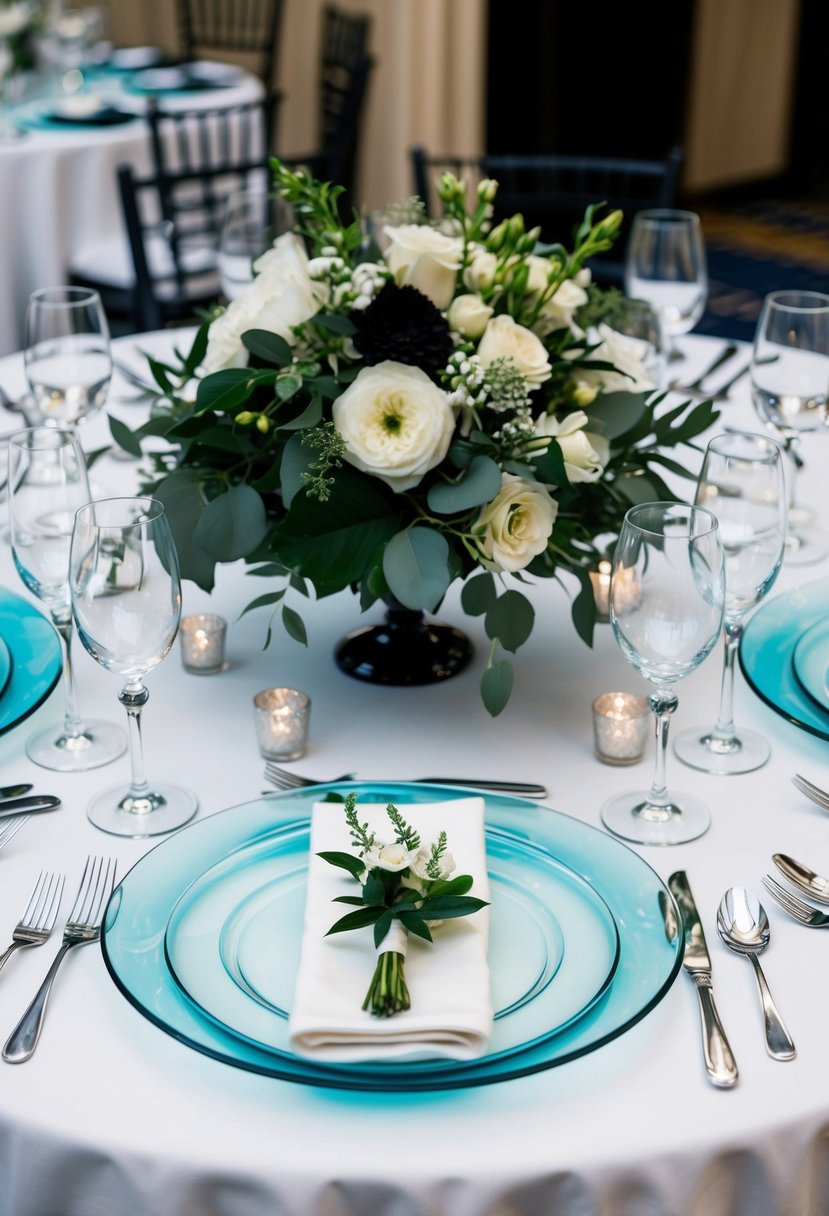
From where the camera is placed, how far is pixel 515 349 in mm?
1158

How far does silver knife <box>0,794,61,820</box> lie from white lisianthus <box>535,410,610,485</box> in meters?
0.49

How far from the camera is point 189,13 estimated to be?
5.20 meters

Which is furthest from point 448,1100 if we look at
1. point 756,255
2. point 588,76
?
point 588,76

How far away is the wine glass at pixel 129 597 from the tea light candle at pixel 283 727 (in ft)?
0.35

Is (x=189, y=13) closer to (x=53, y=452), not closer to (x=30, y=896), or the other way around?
(x=53, y=452)

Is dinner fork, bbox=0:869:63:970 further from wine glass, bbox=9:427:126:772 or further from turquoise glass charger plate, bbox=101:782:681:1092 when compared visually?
wine glass, bbox=9:427:126:772

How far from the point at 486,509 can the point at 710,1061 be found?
460 millimetres

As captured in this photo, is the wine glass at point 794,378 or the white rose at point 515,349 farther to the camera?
the wine glass at point 794,378

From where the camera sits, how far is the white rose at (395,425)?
109 centimetres

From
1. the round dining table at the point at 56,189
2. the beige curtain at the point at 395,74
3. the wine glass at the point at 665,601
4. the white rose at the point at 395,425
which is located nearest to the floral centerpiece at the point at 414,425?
the white rose at the point at 395,425

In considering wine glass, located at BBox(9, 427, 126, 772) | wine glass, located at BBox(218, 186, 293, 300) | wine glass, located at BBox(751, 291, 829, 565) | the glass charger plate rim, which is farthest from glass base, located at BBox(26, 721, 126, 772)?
wine glass, located at BBox(218, 186, 293, 300)

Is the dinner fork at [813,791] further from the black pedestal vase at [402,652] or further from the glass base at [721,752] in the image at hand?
the black pedestal vase at [402,652]

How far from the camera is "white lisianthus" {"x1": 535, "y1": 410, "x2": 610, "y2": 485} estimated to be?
113 cm

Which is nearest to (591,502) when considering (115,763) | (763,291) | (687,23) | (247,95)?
(115,763)
